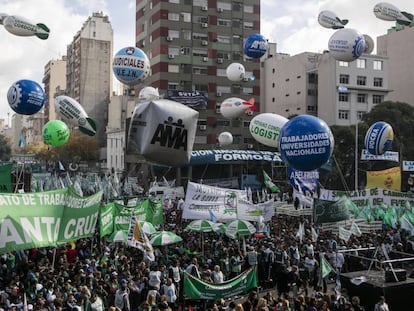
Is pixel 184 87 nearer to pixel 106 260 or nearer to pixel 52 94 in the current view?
pixel 106 260

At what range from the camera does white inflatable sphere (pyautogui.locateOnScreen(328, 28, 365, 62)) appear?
2198 centimetres

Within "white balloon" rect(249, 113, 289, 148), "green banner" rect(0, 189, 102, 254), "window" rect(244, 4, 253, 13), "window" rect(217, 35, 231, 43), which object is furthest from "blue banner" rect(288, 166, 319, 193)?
"window" rect(244, 4, 253, 13)

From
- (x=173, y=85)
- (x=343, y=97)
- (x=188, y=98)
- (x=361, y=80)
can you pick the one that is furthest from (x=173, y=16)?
(x=361, y=80)

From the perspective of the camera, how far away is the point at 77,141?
89.0m

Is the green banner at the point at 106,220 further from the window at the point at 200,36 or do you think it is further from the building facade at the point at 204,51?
the window at the point at 200,36

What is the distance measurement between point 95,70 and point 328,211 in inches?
3377

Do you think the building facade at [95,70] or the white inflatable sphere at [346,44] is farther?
the building facade at [95,70]

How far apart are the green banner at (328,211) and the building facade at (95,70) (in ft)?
262

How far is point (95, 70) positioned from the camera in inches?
3898

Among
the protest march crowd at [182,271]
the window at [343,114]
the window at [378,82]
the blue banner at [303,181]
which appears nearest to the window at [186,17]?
the window at [343,114]

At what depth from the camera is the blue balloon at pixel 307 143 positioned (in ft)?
44.3

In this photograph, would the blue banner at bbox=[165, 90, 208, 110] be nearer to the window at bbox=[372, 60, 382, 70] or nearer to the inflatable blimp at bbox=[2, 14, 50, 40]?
the window at bbox=[372, 60, 382, 70]

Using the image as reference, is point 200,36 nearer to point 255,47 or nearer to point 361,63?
point 361,63

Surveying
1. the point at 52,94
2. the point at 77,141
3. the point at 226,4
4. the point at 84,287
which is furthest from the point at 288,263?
the point at 52,94
